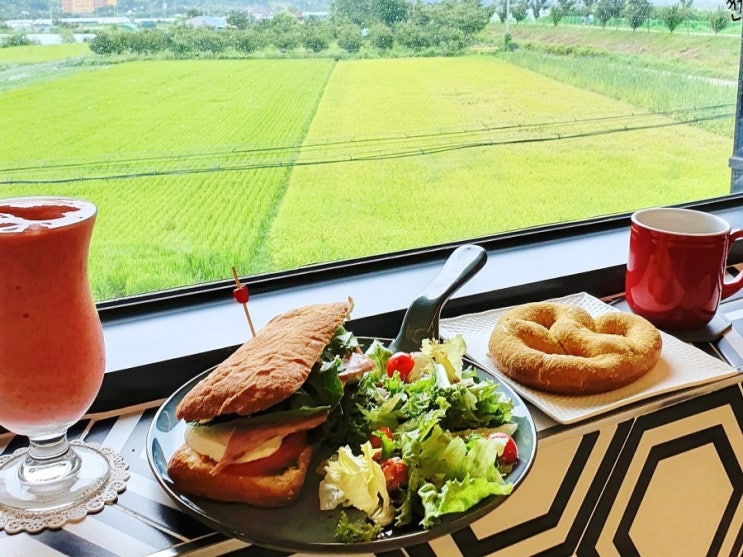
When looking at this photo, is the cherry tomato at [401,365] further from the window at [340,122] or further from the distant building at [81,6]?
the distant building at [81,6]

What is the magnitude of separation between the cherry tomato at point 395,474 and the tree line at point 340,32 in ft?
2.23

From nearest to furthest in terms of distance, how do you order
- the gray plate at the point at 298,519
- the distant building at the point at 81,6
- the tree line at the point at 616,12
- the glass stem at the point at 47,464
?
1. the gray plate at the point at 298,519
2. the glass stem at the point at 47,464
3. the distant building at the point at 81,6
4. the tree line at the point at 616,12

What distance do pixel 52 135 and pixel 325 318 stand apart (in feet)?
1.64

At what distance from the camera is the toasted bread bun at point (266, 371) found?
0.73 m

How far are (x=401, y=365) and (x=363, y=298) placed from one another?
26cm

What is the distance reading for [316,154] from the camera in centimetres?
126

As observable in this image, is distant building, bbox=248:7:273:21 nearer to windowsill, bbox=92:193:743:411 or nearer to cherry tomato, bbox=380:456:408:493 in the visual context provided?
windowsill, bbox=92:193:743:411

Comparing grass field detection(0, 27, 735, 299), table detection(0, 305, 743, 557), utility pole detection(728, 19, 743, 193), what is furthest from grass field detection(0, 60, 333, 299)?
utility pole detection(728, 19, 743, 193)

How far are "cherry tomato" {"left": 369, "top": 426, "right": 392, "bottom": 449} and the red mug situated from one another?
512mm

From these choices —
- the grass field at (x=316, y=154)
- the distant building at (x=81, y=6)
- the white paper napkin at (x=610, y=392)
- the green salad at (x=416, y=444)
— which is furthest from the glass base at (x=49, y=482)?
the distant building at (x=81, y=6)

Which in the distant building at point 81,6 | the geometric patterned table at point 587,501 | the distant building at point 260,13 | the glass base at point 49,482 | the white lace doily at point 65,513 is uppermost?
the distant building at point 81,6

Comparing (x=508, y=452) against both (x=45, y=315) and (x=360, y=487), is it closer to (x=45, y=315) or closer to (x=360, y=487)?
(x=360, y=487)

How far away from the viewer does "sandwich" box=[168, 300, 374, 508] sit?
0.73 meters

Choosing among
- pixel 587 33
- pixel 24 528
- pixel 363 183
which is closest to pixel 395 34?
pixel 363 183
